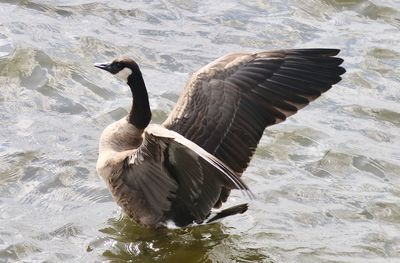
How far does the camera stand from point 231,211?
748 centimetres

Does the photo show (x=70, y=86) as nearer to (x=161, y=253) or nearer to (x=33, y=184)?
(x=33, y=184)

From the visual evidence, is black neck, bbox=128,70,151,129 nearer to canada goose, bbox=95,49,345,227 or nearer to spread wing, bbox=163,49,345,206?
canada goose, bbox=95,49,345,227

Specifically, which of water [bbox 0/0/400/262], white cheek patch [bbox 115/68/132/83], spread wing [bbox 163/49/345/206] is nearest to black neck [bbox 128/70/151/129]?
white cheek patch [bbox 115/68/132/83]

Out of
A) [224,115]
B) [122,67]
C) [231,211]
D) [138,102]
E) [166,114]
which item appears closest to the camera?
[231,211]

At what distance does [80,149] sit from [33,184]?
74 centimetres

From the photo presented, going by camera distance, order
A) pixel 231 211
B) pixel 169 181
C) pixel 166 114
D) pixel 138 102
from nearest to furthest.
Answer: pixel 169 181 → pixel 231 211 → pixel 138 102 → pixel 166 114

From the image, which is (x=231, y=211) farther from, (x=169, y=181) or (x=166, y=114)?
(x=166, y=114)

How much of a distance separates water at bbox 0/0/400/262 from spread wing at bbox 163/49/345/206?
0.77 m

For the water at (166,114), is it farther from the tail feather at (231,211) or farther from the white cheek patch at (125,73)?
the white cheek patch at (125,73)

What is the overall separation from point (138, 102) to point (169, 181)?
1079 millimetres

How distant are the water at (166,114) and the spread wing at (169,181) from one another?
0.95 feet

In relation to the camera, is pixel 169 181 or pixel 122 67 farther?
pixel 122 67

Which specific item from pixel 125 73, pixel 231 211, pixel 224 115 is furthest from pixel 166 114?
pixel 231 211

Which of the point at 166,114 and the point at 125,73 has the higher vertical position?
the point at 125,73
